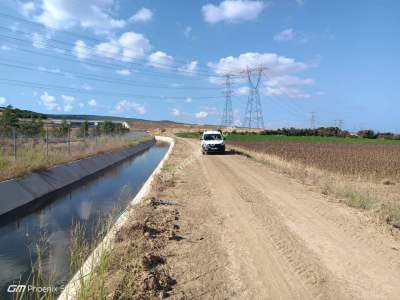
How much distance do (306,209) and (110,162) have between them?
23.7m

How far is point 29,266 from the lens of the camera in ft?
28.3

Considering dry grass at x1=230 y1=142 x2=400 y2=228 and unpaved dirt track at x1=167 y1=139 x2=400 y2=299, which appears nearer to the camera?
unpaved dirt track at x1=167 y1=139 x2=400 y2=299

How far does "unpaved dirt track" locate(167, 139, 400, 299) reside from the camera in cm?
654

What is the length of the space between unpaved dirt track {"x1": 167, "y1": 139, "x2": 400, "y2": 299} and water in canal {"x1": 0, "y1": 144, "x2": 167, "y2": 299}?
2759 millimetres

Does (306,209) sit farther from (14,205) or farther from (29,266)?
(14,205)

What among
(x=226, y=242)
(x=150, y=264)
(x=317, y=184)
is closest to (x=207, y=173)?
(x=317, y=184)

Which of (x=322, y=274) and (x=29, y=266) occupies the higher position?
(x=322, y=274)

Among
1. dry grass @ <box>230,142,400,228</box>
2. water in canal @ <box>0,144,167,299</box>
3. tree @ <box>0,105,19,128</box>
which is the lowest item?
water in canal @ <box>0,144,167,299</box>

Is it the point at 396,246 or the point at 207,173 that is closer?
the point at 396,246

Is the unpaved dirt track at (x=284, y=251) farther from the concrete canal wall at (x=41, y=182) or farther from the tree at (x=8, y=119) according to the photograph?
the tree at (x=8, y=119)

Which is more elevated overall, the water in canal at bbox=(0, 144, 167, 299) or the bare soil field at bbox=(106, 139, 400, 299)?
the bare soil field at bbox=(106, 139, 400, 299)

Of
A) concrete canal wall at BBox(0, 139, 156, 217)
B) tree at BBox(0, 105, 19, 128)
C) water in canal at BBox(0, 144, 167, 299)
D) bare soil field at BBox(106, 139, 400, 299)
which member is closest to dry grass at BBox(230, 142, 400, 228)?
bare soil field at BBox(106, 139, 400, 299)

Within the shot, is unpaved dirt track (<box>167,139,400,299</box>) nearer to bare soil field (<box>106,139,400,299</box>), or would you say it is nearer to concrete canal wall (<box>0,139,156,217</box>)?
bare soil field (<box>106,139,400,299</box>)

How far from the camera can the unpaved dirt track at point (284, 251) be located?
654cm
